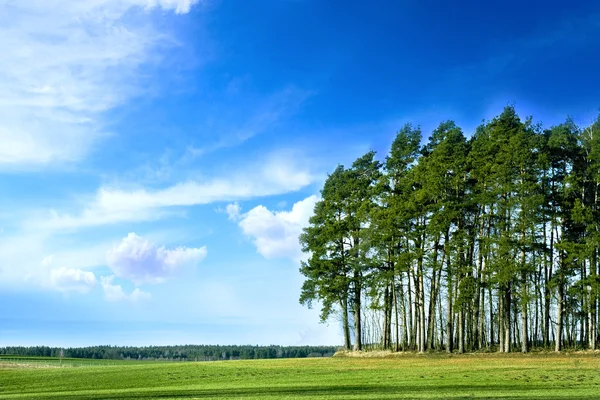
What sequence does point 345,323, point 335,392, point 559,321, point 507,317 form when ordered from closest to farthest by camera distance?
point 335,392 < point 559,321 < point 507,317 < point 345,323

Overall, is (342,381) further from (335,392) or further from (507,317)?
(507,317)

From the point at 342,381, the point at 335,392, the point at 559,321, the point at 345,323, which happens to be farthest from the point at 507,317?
the point at 335,392

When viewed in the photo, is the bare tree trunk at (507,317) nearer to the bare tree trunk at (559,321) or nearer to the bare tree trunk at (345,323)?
the bare tree trunk at (559,321)

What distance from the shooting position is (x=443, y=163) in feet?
148

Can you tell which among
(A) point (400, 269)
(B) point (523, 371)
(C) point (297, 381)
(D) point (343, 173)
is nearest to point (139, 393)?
(C) point (297, 381)

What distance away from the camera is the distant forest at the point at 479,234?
4119cm

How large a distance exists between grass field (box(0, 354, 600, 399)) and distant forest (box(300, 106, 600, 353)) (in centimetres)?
512

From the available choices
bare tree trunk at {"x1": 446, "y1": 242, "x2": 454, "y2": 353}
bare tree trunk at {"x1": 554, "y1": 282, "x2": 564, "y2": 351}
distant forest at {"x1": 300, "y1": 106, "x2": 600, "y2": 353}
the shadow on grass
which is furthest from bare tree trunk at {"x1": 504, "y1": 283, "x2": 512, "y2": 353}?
the shadow on grass

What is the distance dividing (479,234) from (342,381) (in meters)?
22.1

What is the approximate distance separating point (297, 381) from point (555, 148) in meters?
27.0

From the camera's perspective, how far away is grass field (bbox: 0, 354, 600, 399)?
22.1m

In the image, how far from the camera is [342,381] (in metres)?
27.4

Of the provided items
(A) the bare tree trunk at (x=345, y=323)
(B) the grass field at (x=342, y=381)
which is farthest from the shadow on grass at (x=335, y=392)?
(A) the bare tree trunk at (x=345, y=323)

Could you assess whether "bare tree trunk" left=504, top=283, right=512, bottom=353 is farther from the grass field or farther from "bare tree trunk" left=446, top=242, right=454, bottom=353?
"bare tree trunk" left=446, top=242, right=454, bottom=353
